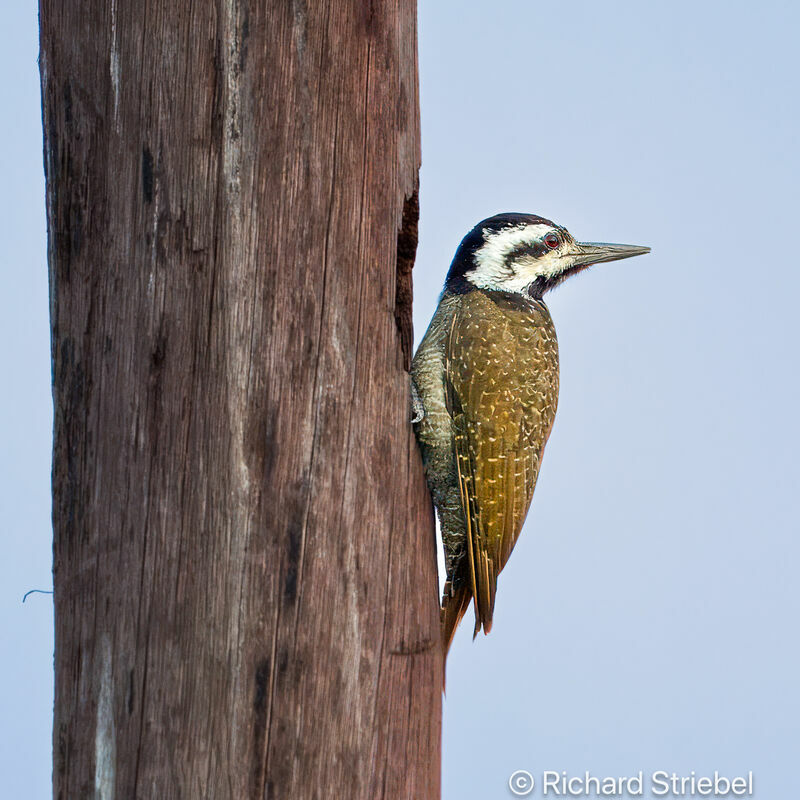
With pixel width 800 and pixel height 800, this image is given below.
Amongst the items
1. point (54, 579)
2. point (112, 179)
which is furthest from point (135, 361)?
point (54, 579)

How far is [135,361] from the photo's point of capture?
2.11 metres

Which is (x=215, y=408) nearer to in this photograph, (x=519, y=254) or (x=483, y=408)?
(x=483, y=408)

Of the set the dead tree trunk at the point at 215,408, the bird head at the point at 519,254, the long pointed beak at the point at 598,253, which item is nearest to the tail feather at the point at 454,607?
the dead tree trunk at the point at 215,408

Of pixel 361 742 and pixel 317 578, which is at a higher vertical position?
pixel 317 578

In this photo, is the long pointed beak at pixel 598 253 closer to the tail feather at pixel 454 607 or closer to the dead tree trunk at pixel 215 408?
the tail feather at pixel 454 607

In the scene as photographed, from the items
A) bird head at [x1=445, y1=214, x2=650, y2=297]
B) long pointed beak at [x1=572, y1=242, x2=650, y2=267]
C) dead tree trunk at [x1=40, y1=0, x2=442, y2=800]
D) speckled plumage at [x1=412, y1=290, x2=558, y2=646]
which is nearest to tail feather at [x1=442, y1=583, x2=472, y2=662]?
speckled plumage at [x1=412, y1=290, x2=558, y2=646]

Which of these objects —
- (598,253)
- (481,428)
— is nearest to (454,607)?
(481,428)

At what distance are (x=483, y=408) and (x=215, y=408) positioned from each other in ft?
4.24

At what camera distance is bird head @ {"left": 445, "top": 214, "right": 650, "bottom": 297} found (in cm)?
352

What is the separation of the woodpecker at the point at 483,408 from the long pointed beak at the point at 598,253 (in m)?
0.28

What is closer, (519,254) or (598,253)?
(519,254)

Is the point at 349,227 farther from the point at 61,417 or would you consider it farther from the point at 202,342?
the point at 61,417

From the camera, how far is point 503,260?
11.6 feet

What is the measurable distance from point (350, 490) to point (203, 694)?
574 mm
